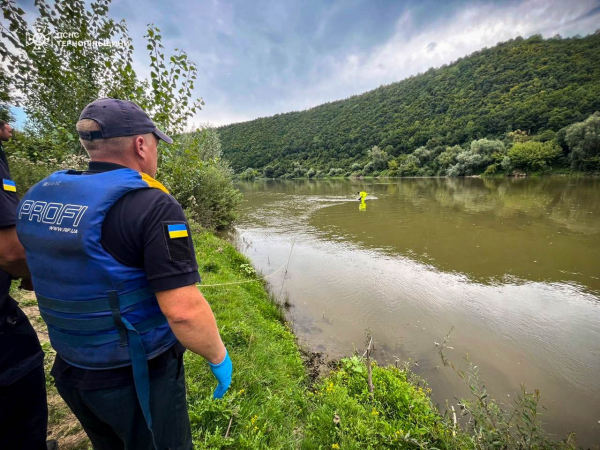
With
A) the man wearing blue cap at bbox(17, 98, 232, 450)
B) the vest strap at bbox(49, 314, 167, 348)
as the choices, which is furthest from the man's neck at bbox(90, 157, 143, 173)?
the vest strap at bbox(49, 314, 167, 348)

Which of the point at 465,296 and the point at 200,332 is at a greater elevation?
the point at 200,332

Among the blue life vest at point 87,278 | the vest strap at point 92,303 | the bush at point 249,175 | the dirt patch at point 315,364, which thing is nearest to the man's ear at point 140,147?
the blue life vest at point 87,278

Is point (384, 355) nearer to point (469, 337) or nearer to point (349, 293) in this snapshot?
point (469, 337)

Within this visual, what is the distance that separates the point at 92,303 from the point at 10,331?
1101 millimetres

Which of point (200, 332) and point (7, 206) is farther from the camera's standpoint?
point (7, 206)

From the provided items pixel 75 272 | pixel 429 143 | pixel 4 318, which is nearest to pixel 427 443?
pixel 75 272

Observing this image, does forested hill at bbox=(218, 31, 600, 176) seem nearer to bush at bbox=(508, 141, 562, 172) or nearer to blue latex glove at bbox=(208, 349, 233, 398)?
bush at bbox=(508, 141, 562, 172)

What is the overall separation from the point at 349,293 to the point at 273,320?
245 centimetres

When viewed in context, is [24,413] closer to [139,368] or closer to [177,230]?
[139,368]

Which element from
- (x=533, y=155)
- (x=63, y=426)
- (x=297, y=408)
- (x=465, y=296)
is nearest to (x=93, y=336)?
(x=63, y=426)

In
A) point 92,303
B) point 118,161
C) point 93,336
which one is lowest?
point 93,336

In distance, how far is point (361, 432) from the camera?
9.05ft

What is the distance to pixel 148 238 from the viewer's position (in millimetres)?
1221

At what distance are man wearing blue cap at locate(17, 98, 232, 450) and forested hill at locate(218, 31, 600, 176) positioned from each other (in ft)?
237
